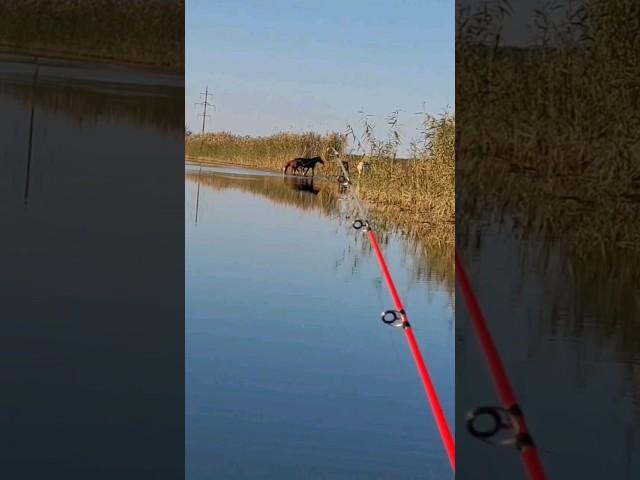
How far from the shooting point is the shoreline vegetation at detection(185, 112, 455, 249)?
8.16 feet

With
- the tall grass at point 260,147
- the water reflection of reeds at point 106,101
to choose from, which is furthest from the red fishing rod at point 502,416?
A: the tall grass at point 260,147

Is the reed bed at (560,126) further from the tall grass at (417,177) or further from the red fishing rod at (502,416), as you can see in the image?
the red fishing rod at (502,416)

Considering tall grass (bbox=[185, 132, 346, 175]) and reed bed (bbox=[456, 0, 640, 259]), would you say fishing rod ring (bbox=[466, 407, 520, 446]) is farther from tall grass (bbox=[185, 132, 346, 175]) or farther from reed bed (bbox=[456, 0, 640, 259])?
tall grass (bbox=[185, 132, 346, 175])

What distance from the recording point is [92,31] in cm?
179

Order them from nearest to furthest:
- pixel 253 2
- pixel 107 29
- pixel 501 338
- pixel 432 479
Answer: pixel 107 29 → pixel 501 338 → pixel 432 479 → pixel 253 2

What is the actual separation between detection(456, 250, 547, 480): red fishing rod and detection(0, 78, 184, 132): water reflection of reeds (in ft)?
3.96

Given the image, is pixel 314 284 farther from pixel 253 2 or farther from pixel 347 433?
pixel 253 2

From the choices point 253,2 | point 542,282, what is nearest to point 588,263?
point 542,282

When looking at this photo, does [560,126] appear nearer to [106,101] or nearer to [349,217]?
[349,217]

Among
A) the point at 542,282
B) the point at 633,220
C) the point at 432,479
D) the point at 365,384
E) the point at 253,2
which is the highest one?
the point at 253,2

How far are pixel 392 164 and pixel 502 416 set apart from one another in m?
2.11

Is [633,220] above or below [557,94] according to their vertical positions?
below

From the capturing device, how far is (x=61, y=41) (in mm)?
1776

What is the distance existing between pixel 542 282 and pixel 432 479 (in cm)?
74
